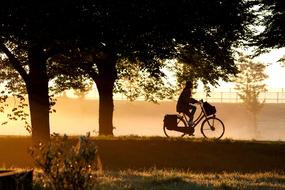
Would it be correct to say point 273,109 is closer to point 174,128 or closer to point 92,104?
point 92,104

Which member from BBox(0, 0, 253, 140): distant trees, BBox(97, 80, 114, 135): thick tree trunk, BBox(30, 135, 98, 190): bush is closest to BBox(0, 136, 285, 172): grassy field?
BBox(0, 0, 253, 140): distant trees

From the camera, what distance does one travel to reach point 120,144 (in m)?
22.9

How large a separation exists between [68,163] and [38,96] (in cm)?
1351

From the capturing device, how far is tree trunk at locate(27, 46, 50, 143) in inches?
837

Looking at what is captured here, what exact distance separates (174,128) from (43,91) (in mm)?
5807

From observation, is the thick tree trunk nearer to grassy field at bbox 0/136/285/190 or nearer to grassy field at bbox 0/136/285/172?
grassy field at bbox 0/136/285/190

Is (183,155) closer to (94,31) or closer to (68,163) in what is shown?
(94,31)

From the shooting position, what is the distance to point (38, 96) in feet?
69.9

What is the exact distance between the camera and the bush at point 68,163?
8.01 m

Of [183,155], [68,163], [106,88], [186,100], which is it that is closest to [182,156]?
[183,155]

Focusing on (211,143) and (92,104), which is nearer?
(211,143)

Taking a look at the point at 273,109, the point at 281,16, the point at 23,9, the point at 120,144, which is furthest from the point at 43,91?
the point at 273,109

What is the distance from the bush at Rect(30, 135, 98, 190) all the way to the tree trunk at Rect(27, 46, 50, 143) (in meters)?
13.3

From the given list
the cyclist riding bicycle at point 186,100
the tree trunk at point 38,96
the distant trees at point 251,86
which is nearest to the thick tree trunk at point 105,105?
the cyclist riding bicycle at point 186,100
